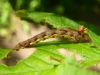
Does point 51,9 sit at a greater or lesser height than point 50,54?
lesser

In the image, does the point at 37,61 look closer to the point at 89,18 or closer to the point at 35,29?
the point at 35,29

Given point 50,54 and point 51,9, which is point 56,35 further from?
point 51,9

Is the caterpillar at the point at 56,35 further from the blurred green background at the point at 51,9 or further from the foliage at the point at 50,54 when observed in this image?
the blurred green background at the point at 51,9

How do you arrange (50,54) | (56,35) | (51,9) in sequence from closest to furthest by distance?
(50,54) < (56,35) < (51,9)

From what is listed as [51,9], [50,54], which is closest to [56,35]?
[50,54]

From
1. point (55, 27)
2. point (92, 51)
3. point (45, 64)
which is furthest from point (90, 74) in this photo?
point (55, 27)

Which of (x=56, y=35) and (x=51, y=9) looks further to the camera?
(x=51, y=9)

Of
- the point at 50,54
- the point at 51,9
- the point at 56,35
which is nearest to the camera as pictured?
the point at 50,54

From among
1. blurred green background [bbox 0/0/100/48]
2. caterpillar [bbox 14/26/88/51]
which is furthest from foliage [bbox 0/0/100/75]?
blurred green background [bbox 0/0/100/48]

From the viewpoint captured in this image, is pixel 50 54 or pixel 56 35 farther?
pixel 56 35
